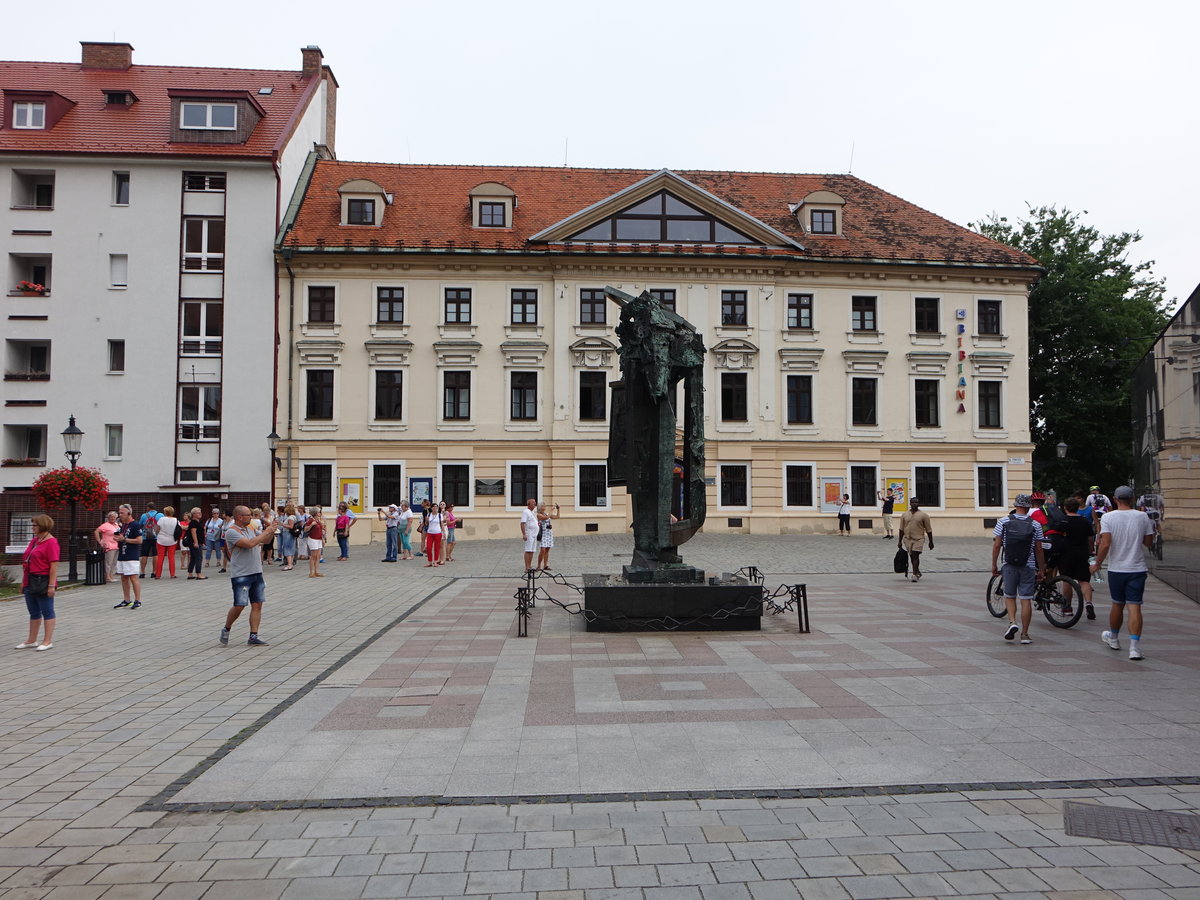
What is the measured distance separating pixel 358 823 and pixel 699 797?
199 centimetres

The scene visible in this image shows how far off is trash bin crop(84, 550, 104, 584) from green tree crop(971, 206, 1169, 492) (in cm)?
3824

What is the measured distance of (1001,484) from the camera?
35.2 m

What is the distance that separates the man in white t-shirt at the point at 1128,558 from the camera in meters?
9.56

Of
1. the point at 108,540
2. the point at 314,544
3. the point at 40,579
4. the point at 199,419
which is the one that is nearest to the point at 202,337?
the point at 199,419

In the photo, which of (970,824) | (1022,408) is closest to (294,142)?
(1022,408)

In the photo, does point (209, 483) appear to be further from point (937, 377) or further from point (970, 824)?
point (970, 824)

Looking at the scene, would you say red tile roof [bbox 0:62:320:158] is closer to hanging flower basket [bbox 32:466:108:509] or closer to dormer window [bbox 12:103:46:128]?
dormer window [bbox 12:103:46:128]

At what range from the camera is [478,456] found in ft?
111

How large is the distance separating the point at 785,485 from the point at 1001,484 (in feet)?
29.1

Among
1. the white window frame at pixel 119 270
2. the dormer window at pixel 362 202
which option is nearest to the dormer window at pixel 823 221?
the dormer window at pixel 362 202

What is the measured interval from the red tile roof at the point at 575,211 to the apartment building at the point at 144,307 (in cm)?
310

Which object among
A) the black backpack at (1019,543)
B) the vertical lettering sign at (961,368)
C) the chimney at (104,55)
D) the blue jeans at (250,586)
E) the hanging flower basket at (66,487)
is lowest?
the blue jeans at (250,586)

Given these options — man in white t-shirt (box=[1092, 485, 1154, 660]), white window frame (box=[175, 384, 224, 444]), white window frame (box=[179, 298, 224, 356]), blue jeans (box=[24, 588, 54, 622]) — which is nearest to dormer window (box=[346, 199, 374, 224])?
white window frame (box=[179, 298, 224, 356])

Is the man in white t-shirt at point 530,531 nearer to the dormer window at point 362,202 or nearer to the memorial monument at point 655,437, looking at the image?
the memorial monument at point 655,437
